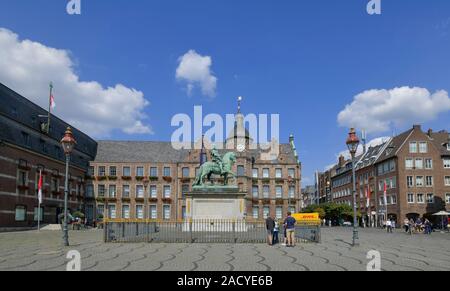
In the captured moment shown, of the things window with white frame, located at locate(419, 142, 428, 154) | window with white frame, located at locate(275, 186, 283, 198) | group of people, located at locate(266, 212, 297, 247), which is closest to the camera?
group of people, located at locate(266, 212, 297, 247)

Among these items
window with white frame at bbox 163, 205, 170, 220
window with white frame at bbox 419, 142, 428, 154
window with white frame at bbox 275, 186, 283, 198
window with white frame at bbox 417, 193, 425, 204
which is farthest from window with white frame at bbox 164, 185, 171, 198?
window with white frame at bbox 419, 142, 428, 154

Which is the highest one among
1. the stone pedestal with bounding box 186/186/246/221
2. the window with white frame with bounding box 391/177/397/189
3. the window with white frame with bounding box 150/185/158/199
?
the window with white frame with bounding box 391/177/397/189

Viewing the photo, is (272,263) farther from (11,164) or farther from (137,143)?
(137,143)

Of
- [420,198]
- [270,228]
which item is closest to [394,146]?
[420,198]

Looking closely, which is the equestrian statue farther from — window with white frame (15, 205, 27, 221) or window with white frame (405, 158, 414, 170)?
window with white frame (405, 158, 414, 170)

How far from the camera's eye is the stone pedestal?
33.7 m

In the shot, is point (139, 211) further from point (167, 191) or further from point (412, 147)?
point (412, 147)

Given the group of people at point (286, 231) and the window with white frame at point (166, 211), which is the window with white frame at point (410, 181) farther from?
the group of people at point (286, 231)

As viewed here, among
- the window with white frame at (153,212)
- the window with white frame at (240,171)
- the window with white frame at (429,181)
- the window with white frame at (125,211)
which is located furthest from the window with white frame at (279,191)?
the window with white frame at (125,211)

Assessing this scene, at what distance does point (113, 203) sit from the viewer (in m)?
76.3

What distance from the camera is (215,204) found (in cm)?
3400

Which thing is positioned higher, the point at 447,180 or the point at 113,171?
the point at 113,171

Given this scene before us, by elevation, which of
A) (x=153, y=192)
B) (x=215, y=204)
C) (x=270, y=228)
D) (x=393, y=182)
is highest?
(x=393, y=182)
